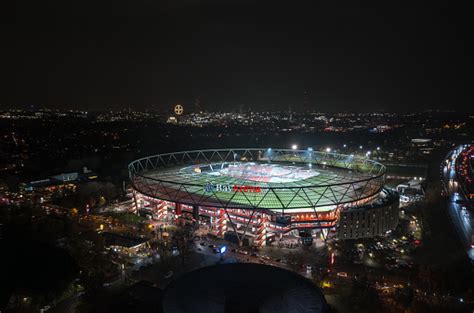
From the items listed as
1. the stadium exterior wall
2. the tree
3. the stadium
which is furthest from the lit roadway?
the tree

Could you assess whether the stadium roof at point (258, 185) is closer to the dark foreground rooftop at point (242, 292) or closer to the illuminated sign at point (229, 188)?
the illuminated sign at point (229, 188)

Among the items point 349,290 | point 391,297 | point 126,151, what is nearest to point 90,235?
point 349,290

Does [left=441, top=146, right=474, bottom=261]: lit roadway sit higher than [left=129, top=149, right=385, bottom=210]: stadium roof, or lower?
lower

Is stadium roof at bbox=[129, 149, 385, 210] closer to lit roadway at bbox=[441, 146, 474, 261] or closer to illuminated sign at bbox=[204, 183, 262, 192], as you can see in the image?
illuminated sign at bbox=[204, 183, 262, 192]

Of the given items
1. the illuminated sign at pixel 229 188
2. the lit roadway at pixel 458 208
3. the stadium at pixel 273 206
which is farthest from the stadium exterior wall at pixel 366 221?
the illuminated sign at pixel 229 188

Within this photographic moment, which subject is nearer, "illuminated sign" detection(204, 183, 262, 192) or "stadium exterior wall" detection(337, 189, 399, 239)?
"stadium exterior wall" detection(337, 189, 399, 239)

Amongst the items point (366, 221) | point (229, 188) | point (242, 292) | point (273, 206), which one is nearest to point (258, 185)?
point (229, 188)

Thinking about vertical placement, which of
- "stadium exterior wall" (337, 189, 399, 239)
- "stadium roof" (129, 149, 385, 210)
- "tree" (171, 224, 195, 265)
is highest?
"stadium roof" (129, 149, 385, 210)

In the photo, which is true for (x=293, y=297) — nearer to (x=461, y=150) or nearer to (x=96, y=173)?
(x=96, y=173)
